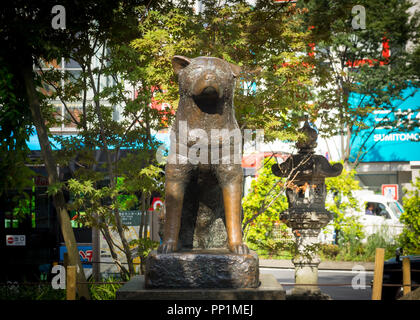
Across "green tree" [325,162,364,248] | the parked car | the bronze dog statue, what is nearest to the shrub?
"green tree" [325,162,364,248]

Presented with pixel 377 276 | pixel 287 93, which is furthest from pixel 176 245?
pixel 287 93

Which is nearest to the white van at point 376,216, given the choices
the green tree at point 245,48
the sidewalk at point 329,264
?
Answer: the sidewalk at point 329,264

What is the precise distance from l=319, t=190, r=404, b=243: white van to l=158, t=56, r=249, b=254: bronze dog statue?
12166mm

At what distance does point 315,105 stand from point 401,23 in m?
9.43

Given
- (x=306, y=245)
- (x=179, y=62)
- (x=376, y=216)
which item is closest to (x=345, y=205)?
(x=376, y=216)

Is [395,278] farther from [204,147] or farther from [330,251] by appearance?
[330,251]

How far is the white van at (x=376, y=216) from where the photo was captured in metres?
16.5

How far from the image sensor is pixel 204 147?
4.45 meters

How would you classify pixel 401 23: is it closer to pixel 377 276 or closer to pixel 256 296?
pixel 377 276

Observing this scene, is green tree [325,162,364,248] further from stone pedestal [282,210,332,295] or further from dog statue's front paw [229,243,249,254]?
dog statue's front paw [229,243,249,254]

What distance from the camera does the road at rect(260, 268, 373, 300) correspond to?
36.7 feet

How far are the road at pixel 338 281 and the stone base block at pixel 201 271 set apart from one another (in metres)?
6.56

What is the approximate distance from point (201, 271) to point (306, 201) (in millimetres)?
5045

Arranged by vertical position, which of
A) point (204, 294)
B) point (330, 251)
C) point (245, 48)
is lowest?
point (330, 251)
